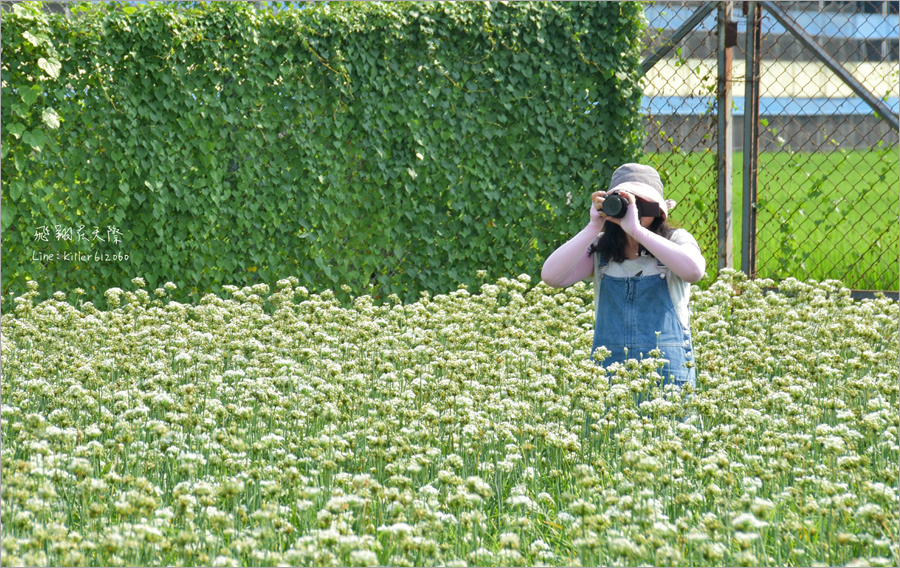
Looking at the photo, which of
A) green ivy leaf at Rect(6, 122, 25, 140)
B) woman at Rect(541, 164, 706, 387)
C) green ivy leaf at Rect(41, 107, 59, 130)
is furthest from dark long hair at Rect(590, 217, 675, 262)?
green ivy leaf at Rect(6, 122, 25, 140)

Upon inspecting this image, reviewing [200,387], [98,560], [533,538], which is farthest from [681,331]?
[98,560]

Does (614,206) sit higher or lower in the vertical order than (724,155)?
lower

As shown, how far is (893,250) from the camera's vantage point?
6488 mm

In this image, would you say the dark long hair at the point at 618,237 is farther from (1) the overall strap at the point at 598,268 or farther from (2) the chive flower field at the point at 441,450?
(2) the chive flower field at the point at 441,450

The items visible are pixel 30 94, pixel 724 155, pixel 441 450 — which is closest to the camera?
pixel 441 450

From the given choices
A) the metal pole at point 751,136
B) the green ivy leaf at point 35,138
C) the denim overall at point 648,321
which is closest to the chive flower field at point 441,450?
the denim overall at point 648,321

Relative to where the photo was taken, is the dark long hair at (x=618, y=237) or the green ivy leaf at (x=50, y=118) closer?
the dark long hair at (x=618, y=237)

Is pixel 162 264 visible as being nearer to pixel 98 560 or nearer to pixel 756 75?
pixel 98 560

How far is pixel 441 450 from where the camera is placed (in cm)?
292

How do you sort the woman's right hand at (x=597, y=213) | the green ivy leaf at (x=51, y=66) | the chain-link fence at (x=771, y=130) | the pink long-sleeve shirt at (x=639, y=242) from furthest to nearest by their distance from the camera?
the chain-link fence at (x=771, y=130), the green ivy leaf at (x=51, y=66), the woman's right hand at (x=597, y=213), the pink long-sleeve shirt at (x=639, y=242)

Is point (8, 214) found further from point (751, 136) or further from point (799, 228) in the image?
point (799, 228)

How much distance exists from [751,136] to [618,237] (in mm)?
3677

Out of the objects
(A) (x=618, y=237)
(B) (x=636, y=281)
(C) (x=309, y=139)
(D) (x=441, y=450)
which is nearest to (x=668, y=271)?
(B) (x=636, y=281)

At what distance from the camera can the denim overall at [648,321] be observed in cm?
321
